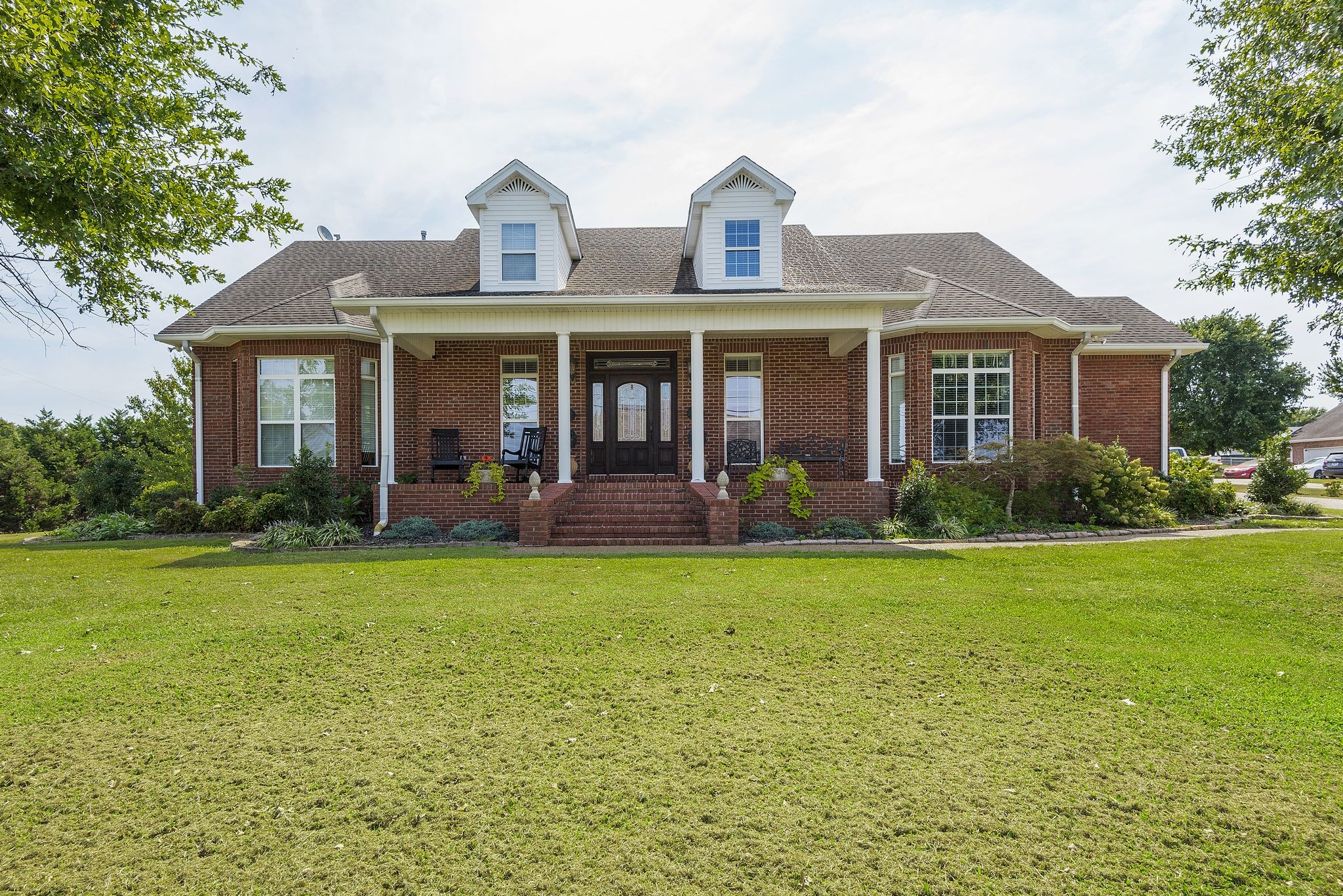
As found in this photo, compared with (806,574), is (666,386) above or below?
above

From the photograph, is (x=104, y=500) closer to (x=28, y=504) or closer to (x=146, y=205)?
(x=28, y=504)

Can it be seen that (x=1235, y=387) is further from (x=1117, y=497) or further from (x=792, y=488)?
(x=792, y=488)

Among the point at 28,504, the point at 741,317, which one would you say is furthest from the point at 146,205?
the point at 28,504

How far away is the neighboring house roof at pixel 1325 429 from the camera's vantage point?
41281 millimetres

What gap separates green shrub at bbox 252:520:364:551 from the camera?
33.1 feet

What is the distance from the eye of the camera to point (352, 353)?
1365 centimetres

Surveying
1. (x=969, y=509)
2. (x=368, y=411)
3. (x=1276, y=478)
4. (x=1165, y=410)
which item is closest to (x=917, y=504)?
(x=969, y=509)

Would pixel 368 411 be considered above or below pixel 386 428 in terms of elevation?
above

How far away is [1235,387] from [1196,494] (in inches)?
1234

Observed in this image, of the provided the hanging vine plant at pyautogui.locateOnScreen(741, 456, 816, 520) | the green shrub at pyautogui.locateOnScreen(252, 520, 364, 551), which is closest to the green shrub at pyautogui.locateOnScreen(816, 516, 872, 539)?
the hanging vine plant at pyautogui.locateOnScreen(741, 456, 816, 520)

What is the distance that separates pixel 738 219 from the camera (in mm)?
12773

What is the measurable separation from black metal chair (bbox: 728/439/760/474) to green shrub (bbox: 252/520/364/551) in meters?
7.29

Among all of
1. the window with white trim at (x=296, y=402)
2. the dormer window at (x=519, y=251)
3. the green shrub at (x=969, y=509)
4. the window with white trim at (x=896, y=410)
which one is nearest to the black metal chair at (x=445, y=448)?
the window with white trim at (x=296, y=402)

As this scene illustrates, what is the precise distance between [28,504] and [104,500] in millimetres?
9034
